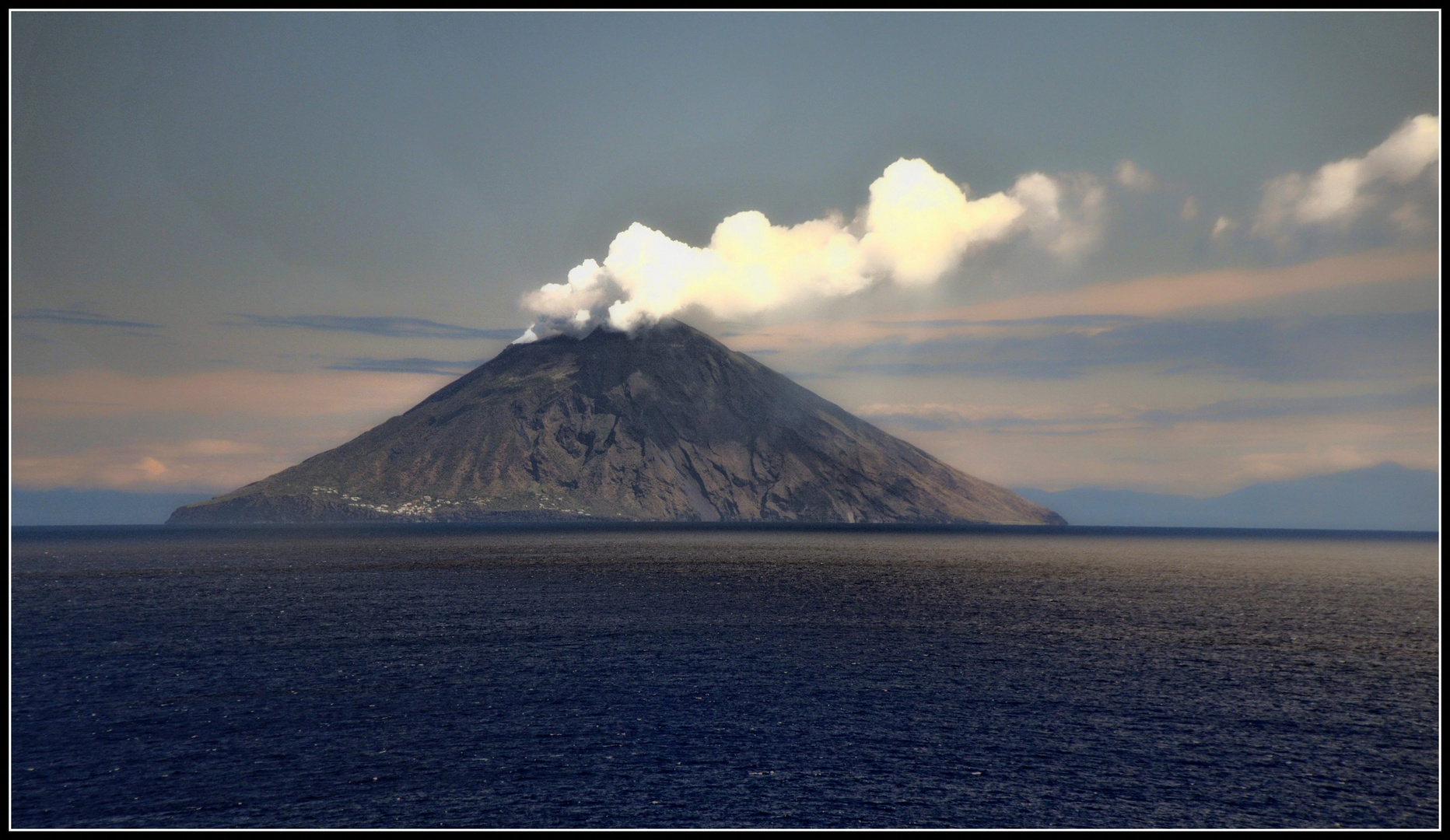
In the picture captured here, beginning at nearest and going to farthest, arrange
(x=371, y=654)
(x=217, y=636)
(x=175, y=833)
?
(x=175, y=833), (x=371, y=654), (x=217, y=636)

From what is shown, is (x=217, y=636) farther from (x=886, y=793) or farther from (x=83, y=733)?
(x=886, y=793)

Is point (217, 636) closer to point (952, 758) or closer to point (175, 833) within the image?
point (175, 833)

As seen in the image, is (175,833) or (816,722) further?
(816,722)

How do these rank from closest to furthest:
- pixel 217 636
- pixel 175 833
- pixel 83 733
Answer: pixel 175 833 → pixel 83 733 → pixel 217 636

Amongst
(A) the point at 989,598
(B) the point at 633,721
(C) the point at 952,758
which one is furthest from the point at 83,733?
(A) the point at 989,598

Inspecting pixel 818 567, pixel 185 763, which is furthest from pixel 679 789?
pixel 818 567


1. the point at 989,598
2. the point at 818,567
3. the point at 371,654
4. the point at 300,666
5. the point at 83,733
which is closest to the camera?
the point at 83,733
